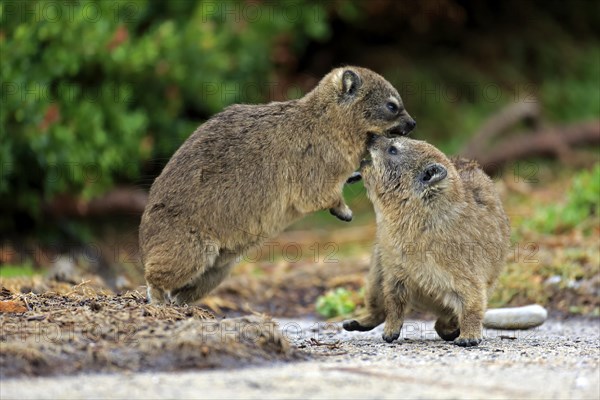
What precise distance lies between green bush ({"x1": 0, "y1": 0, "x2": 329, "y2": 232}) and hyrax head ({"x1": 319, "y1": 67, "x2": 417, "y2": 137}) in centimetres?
427

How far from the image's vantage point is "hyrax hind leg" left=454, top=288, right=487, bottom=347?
6.38 meters

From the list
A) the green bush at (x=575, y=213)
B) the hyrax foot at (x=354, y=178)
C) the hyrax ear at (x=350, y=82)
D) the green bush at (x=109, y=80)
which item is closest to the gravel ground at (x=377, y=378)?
A: the hyrax foot at (x=354, y=178)

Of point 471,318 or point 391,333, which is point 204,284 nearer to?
point 391,333

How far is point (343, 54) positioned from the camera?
15.8 metres

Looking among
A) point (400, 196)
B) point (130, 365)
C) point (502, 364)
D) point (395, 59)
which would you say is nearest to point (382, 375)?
point (502, 364)

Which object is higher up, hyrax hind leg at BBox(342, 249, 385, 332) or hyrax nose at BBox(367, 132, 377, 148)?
hyrax nose at BBox(367, 132, 377, 148)

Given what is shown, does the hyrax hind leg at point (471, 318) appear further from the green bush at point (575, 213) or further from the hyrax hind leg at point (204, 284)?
the green bush at point (575, 213)

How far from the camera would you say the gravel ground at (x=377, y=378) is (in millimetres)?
4488

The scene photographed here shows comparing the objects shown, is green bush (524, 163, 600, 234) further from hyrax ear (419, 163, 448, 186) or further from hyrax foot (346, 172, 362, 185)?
hyrax ear (419, 163, 448, 186)

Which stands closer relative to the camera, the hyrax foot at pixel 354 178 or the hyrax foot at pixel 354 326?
the hyrax foot at pixel 354 326

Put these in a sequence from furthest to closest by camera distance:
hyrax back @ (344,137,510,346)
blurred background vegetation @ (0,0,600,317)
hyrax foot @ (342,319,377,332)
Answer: blurred background vegetation @ (0,0,600,317), hyrax foot @ (342,319,377,332), hyrax back @ (344,137,510,346)

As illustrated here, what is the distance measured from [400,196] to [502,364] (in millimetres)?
1752

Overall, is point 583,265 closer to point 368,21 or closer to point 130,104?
point 130,104

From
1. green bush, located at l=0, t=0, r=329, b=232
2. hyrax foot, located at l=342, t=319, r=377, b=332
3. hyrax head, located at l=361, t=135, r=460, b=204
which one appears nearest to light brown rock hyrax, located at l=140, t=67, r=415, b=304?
hyrax head, located at l=361, t=135, r=460, b=204
